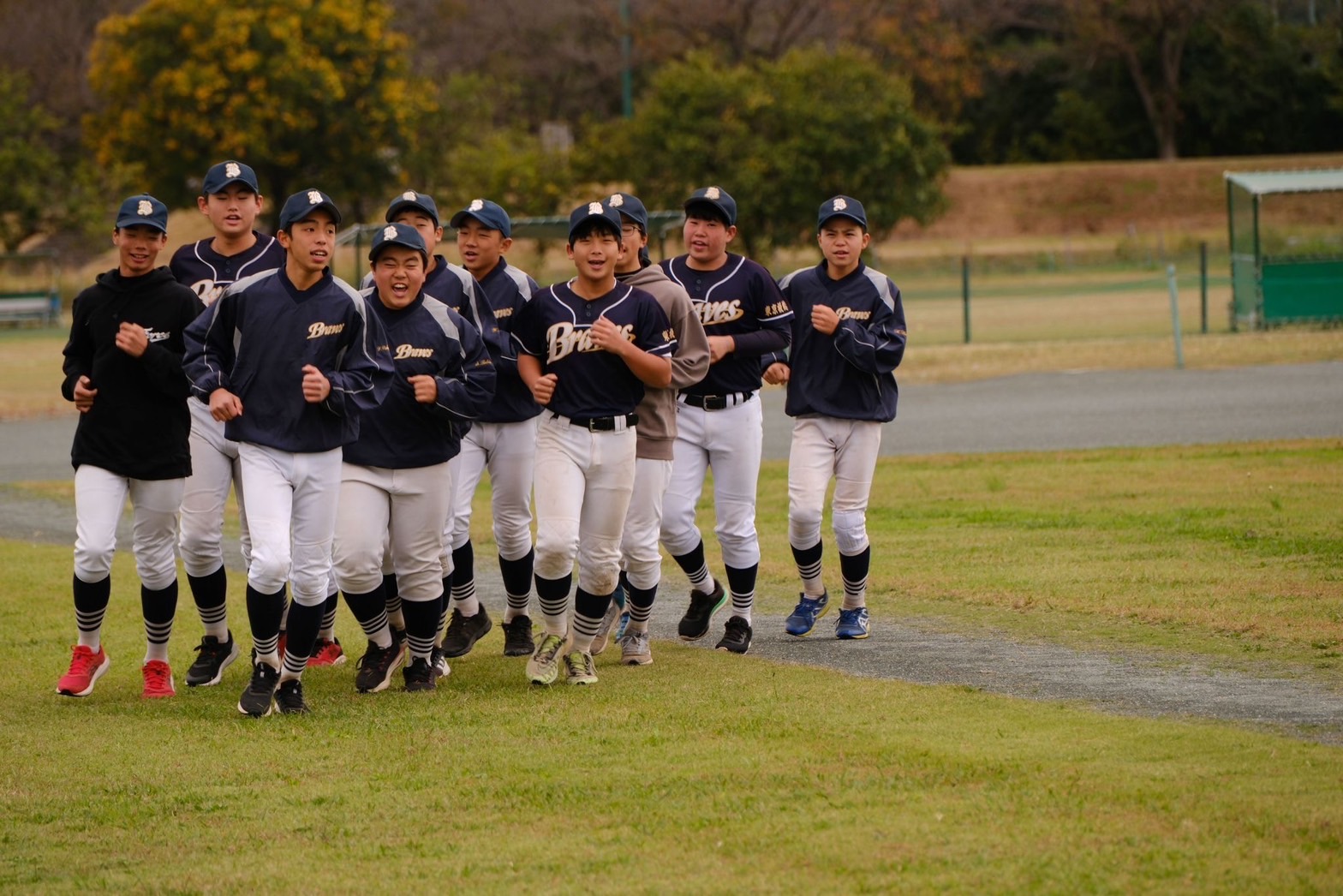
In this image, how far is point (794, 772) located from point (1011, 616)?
11.3 ft

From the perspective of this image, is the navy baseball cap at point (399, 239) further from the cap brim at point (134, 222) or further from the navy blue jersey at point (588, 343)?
the cap brim at point (134, 222)

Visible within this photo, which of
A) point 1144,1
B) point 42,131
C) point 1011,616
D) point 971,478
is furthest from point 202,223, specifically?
point 1011,616

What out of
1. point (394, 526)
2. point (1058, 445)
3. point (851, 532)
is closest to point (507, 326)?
point (394, 526)

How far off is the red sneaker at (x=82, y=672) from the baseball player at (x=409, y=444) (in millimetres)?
1204

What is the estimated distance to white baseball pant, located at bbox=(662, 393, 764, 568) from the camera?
8.44 m

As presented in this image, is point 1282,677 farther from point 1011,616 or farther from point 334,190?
point 334,190

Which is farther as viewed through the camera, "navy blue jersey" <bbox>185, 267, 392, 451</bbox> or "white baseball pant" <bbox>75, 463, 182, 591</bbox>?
"white baseball pant" <bbox>75, 463, 182, 591</bbox>

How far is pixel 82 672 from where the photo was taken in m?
7.51

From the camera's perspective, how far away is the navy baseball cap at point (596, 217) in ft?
23.9

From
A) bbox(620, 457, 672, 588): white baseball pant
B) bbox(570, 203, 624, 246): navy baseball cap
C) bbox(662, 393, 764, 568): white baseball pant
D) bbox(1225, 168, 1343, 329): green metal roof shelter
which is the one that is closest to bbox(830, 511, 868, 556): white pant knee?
bbox(662, 393, 764, 568): white baseball pant

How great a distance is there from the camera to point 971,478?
47.9 feet

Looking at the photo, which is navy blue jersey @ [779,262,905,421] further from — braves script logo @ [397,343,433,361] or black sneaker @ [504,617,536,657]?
braves script logo @ [397,343,433,361]

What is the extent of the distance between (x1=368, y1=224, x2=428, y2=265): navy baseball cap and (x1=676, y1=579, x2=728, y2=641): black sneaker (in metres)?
2.51

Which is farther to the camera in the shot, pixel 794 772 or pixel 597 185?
pixel 597 185
